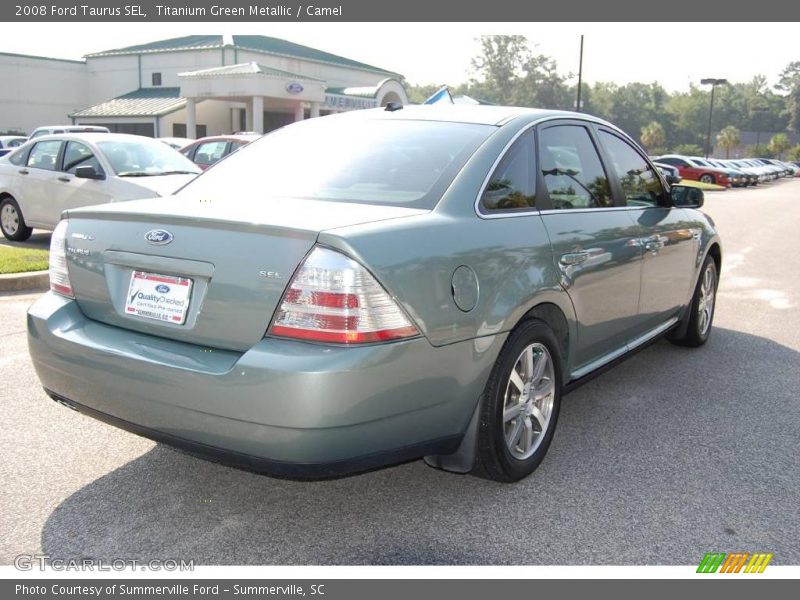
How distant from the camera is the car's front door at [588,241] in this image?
12.9 feet

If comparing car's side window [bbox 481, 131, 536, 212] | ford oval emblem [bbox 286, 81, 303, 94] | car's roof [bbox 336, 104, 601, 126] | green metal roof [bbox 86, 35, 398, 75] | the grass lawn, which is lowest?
the grass lawn

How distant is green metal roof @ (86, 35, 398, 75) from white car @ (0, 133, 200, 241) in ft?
135

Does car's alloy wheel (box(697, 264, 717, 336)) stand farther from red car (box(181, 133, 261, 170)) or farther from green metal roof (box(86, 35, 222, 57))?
green metal roof (box(86, 35, 222, 57))

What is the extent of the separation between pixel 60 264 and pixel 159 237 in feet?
2.32

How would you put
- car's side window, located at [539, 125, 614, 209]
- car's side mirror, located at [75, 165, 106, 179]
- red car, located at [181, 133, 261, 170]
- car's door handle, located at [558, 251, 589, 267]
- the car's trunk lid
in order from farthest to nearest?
1. red car, located at [181, 133, 261, 170]
2. car's side mirror, located at [75, 165, 106, 179]
3. car's side window, located at [539, 125, 614, 209]
4. car's door handle, located at [558, 251, 589, 267]
5. the car's trunk lid

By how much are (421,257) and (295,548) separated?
1.21 m

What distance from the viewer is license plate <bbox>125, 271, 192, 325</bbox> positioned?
301 centimetres

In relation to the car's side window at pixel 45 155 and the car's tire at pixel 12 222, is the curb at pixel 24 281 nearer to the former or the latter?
the car's side window at pixel 45 155

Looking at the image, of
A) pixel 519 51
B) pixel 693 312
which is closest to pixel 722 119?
pixel 519 51

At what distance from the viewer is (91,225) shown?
3.37 m

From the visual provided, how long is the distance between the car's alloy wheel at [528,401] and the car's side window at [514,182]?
658 millimetres

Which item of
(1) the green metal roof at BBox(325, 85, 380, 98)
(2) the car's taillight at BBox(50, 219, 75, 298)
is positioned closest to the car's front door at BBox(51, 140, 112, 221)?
(2) the car's taillight at BBox(50, 219, 75, 298)

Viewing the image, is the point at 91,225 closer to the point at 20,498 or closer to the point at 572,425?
the point at 20,498

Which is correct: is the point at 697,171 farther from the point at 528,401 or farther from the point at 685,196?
the point at 528,401
